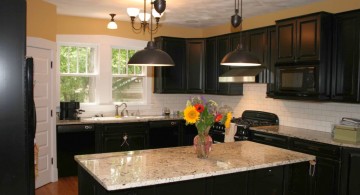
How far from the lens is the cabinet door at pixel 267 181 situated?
108 inches

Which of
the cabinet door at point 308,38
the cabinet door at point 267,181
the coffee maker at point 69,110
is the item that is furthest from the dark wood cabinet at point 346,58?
the coffee maker at point 69,110

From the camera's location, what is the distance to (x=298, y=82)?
4.43m

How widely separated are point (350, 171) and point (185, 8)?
322 centimetres

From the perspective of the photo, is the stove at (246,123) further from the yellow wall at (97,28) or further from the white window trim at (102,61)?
the yellow wall at (97,28)

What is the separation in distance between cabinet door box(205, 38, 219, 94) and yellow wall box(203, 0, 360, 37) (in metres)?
0.41

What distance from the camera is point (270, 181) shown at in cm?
284

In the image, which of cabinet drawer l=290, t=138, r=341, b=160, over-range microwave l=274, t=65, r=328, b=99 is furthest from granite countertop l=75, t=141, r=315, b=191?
over-range microwave l=274, t=65, r=328, b=99

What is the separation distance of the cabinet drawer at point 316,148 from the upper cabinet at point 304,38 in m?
1.08

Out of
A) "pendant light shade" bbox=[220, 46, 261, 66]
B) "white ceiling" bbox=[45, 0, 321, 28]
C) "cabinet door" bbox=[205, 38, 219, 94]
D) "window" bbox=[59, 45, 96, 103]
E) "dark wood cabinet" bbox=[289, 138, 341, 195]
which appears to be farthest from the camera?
"cabinet door" bbox=[205, 38, 219, 94]

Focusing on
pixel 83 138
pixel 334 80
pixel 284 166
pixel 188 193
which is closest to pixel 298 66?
pixel 334 80

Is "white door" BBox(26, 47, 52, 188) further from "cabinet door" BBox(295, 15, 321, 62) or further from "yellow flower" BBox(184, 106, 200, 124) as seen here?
"cabinet door" BBox(295, 15, 321, 62)

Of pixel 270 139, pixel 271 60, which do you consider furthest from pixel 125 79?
pixel 270 139

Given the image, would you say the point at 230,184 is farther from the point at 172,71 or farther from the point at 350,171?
the point at 172,71

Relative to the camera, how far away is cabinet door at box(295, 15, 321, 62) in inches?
165
